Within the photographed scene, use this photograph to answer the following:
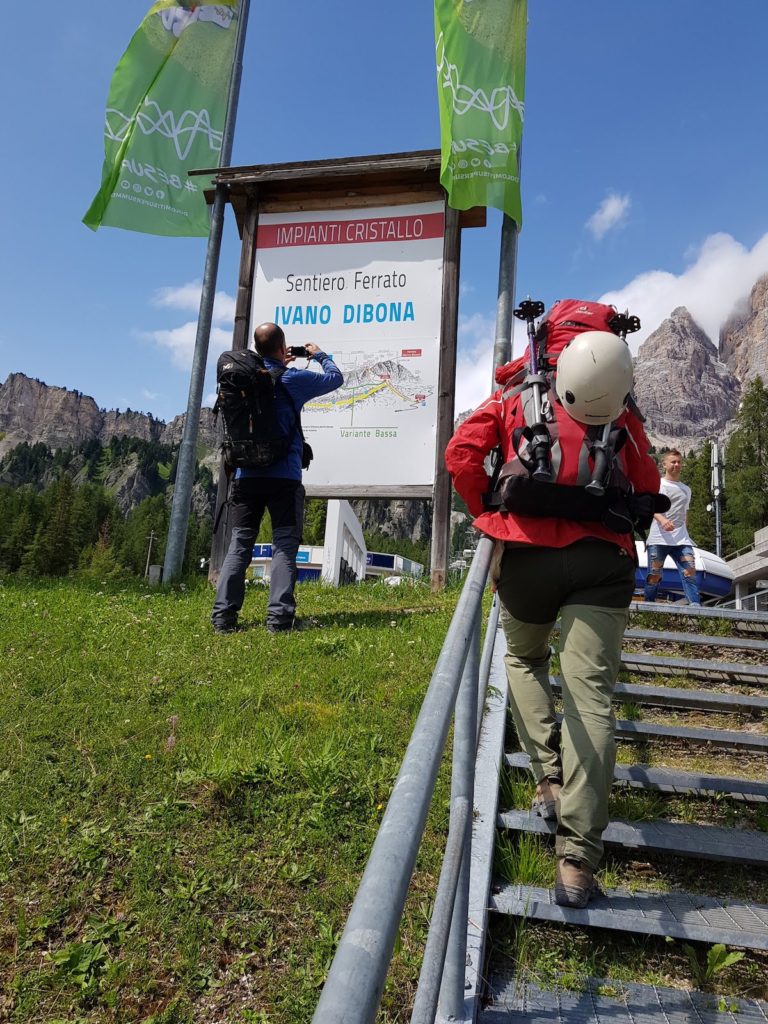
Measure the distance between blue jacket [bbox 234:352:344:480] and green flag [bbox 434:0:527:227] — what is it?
343 cm

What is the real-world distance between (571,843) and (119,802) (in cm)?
199

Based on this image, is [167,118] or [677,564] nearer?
[677,564]

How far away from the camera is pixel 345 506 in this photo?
15.0 meters

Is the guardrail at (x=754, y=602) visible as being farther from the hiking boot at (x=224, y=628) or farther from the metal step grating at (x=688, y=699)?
the hiking boot at (x=224, y=628)

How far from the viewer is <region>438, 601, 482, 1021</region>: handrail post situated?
199 centimetres

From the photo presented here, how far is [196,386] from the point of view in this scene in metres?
9.57

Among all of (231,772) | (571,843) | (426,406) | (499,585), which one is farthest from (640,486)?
(426,406)

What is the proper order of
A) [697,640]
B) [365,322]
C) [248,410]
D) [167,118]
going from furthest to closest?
[167,118], [365,322], [248,410], [697,640]

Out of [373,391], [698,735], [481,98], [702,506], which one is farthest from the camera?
[702,506]

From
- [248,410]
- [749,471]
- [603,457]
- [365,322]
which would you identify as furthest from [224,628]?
[749,471]

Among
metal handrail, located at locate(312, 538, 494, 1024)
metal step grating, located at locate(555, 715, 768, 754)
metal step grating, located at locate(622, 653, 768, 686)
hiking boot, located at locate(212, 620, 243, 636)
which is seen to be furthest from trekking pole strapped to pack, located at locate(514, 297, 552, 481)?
hiking boot, located at locate(212, 620, 243, 636)

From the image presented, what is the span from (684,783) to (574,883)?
1167mm

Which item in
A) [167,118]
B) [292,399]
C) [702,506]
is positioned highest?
[702,506]

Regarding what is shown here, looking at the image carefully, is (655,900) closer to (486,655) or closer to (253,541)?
(486,655)
